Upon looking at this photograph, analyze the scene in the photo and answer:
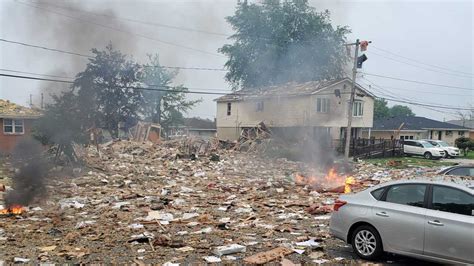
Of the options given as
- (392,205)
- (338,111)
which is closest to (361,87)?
(338,111)

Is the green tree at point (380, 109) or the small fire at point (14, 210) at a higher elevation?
the green tree at point (380, 109)

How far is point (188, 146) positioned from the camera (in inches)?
1029

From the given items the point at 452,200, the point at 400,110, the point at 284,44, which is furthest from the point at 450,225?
the point at 400,110

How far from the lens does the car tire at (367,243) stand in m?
5.93

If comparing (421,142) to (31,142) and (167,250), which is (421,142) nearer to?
(31,142)

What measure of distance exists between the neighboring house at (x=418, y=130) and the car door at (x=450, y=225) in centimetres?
3960

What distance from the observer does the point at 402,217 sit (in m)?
5.64

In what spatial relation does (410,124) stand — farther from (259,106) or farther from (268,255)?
(268,255)

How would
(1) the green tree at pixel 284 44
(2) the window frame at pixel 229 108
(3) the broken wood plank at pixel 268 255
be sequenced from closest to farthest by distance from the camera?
(3) the broken wood plank at pixel 268 255 → (1) the green tree at pixel 284 44 → (2) the window frame at pixel 229 108

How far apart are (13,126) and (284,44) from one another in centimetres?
2068

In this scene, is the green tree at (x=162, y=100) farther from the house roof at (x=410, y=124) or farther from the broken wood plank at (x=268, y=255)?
the broken wood plank at (x=268, y=255)

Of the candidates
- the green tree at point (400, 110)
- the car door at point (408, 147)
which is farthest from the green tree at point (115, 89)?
the green tree at point (400, 110)

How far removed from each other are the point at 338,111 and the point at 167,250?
87.8ft

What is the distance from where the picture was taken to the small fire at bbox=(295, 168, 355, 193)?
548 inches
